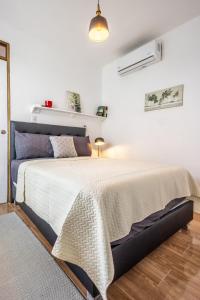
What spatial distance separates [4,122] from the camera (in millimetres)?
2525

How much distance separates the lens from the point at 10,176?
8.32 ft

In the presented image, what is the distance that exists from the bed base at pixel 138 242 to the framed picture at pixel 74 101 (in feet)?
7.29

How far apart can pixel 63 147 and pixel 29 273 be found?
1.66m

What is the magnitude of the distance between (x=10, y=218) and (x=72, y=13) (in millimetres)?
2714

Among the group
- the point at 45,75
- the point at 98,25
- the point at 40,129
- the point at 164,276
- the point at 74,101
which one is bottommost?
the point at 164,276

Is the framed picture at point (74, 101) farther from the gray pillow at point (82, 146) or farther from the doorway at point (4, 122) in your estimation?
the doorway at point (4, 122)

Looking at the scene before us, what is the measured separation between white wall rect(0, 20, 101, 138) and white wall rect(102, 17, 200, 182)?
55 centimetres

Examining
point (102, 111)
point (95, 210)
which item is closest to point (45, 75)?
point (102, 111)

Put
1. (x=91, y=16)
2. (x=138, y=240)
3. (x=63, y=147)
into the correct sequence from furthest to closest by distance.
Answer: (x=63, y=147), (x=91, y=16), (x=138, y=240)

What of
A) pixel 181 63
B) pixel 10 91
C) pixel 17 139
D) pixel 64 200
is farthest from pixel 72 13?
pixel 64 200

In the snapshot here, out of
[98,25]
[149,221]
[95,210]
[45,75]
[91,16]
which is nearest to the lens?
[95,210]

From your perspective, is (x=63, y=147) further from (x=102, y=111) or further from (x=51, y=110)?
(x=102, y=111)

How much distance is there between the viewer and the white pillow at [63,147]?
2547 mm

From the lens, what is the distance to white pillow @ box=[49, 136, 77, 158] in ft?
8.36
